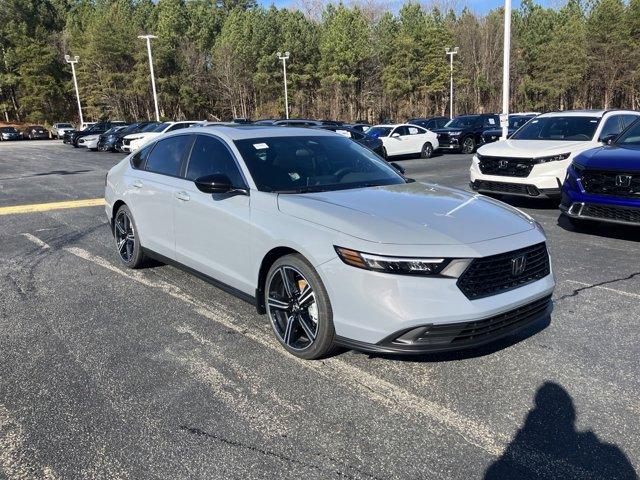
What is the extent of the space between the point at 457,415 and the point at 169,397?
172 cm

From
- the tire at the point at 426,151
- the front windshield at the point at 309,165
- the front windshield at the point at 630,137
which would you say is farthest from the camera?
the tire at the point at 426,151

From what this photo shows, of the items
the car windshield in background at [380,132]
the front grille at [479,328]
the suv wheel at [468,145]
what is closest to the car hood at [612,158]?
the front grille at [479,328]

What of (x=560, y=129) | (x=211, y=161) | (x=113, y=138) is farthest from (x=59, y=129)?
(x=211, y=161)

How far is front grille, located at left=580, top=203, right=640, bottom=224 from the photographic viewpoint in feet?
22.0

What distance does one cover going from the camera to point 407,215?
3.64 m

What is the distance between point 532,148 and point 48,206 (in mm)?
9260

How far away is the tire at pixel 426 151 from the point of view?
23.2 meters

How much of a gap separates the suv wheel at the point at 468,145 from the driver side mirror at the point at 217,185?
859 inches

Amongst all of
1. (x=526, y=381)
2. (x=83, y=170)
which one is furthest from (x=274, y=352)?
(x=83, y=170)

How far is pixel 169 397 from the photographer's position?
3.36m

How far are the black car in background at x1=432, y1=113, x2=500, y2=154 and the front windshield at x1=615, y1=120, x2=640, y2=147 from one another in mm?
16464

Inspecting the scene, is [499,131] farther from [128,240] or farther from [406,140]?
[128,240]

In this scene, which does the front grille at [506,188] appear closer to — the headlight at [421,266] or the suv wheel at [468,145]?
the headlight at [421,266]

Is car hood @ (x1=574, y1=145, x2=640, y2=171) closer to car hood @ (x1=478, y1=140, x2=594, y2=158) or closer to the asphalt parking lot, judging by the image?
car hood @ (x1=478, y1=140, x2=594, y2=158)
